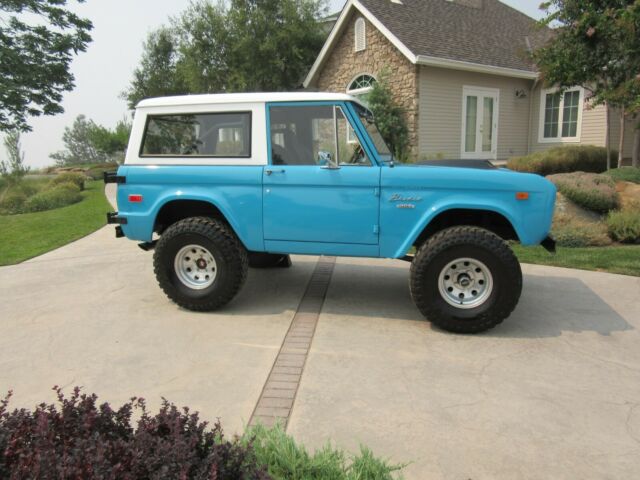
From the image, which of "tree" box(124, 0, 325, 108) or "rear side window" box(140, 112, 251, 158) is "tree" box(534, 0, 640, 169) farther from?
"tree" box(124, 0, 325, 108)

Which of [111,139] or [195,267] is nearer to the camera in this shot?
[195,267]

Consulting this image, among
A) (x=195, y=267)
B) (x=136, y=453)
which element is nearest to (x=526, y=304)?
(x=195, y=267)

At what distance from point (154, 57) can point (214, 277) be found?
3504 cm

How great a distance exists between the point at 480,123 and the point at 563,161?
3.98 metres

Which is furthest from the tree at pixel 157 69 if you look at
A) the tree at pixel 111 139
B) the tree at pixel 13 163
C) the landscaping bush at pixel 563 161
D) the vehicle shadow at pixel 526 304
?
the vehicle shadow at pixel 526 304

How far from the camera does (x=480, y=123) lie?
1630cm

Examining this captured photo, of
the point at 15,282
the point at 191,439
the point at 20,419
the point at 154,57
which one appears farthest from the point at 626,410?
the point at 154,57

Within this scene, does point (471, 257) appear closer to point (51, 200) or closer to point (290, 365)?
point (290, 365)

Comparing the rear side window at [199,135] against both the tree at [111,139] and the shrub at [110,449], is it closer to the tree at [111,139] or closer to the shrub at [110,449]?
the shrub at [110,449]

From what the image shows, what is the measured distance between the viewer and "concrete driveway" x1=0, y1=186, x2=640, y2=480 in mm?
2721

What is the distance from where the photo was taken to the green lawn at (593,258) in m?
6.17

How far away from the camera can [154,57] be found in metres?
35.0

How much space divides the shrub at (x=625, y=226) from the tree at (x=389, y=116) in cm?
768

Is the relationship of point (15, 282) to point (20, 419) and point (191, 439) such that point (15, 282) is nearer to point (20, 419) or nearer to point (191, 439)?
point (20, 419)
